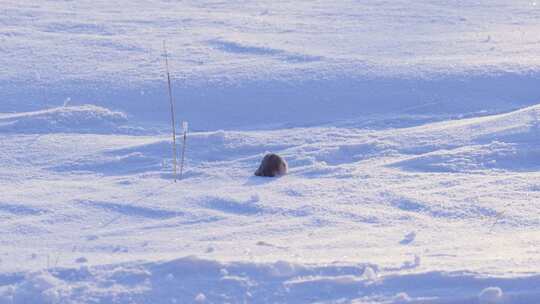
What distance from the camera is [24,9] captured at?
31.9ft

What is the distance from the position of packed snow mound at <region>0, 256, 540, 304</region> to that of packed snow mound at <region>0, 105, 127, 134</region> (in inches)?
99.4

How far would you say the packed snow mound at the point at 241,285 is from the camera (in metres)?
3.61

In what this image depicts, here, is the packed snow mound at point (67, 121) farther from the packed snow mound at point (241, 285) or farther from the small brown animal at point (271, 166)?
the packed snow mound at point (241, 285)

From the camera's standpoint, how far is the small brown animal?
204 inches

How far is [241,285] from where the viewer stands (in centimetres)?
369

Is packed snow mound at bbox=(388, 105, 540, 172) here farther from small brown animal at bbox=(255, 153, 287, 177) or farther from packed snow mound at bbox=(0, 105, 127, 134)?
packed snow mound at bbox=(0, 105, 127, 134)

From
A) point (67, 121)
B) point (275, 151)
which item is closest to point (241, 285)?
point (275, 151)

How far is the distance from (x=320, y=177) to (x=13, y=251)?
184 centimetres

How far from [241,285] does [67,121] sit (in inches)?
117

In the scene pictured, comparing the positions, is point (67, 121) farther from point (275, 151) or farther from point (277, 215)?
point (277, 215)

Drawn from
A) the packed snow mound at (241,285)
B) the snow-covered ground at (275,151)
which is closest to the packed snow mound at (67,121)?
the snow-covered ground at (275,151)

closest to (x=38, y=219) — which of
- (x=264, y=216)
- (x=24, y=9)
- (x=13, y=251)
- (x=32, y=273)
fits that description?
(x=13, y=251)

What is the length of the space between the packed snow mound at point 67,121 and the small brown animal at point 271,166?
4.70ft

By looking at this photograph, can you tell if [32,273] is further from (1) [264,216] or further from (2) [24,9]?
(2) [24,9]
